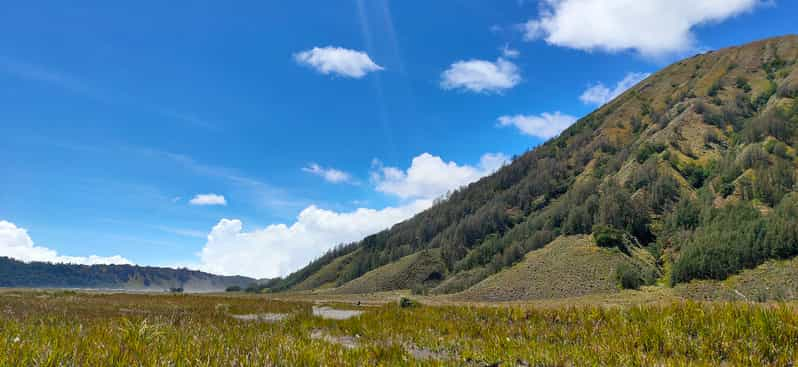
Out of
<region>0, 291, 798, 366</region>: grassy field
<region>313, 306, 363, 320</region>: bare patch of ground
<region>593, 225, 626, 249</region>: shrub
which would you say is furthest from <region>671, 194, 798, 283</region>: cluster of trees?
<region>0, 291, 798, 366</region>: grassy field

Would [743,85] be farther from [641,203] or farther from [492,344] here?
[492,344]

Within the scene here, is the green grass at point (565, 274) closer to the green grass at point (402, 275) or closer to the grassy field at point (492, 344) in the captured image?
the green grass at point (402, 275)

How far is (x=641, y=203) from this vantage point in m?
89.2

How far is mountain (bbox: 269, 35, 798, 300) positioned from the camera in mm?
64375

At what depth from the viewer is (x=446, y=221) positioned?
172250mm

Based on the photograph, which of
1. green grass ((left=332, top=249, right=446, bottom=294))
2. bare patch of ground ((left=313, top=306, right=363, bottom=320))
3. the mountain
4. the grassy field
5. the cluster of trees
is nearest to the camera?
the grassy field

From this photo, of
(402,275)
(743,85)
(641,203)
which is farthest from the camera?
(743,85)

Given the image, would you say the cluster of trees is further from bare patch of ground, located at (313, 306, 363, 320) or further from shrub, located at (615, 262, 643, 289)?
bare patch of ground, located at (313, 306, 363, 320)

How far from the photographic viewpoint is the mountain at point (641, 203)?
64.4 meters

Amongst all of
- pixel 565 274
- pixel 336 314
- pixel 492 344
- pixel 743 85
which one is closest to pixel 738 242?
pixel 565 274

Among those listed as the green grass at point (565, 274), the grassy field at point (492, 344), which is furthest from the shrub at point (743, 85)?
the grassy field at point (492, 344)

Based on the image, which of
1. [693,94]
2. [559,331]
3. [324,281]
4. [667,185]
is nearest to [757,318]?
[559,331]

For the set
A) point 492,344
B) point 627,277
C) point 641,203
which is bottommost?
point 627,277

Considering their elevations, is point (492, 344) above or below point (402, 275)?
above
